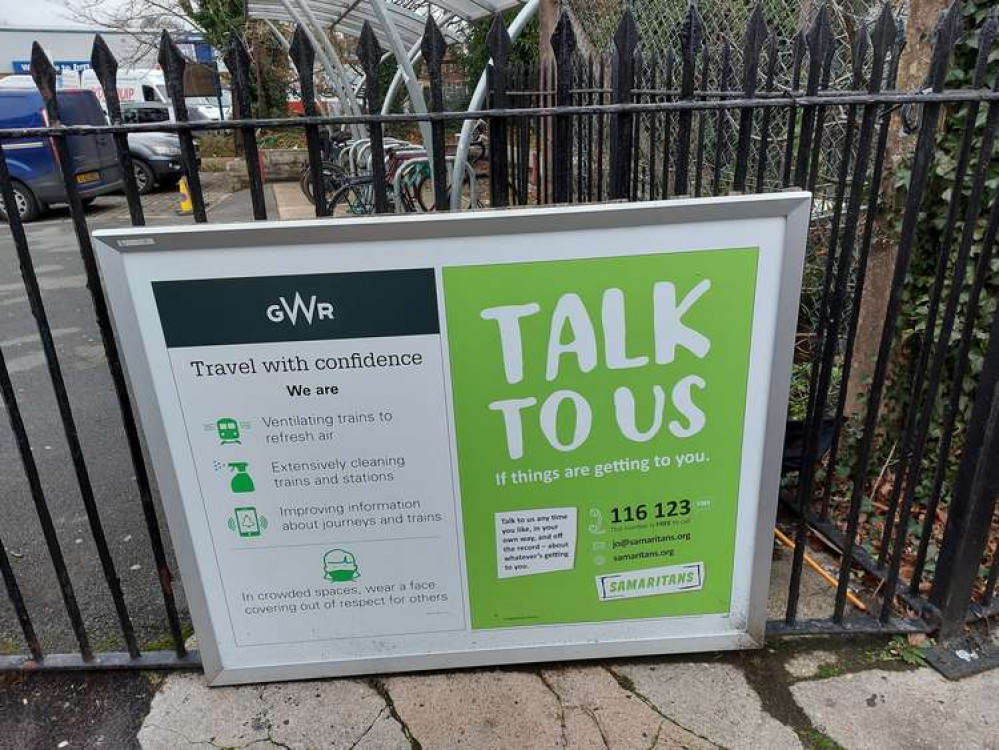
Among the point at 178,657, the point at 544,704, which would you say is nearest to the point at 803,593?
the point at 544,704

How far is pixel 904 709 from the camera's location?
2145 millimetres

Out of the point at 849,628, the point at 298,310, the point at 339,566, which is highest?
the point at 298,310

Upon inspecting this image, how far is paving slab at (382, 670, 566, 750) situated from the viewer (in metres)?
2.09

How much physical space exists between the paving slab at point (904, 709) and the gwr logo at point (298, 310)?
70.0 inches

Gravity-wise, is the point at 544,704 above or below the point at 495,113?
below

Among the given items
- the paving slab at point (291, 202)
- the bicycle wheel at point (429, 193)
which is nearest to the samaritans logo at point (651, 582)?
the bicycle wheel at point (429, 193)

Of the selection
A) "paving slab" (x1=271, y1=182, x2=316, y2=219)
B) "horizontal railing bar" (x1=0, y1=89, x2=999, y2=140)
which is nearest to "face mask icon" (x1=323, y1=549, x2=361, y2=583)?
"horizontal railing bar" (x1=0, y1=89, x2=999, y2=140)

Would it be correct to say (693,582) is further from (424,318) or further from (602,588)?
(424,318)

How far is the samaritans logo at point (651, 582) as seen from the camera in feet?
7.16

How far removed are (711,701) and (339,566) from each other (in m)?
1.18

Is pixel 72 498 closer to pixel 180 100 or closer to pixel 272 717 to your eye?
pixel 272 717

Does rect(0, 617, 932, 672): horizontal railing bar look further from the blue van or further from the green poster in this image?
the blue van

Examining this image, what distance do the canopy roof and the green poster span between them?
18.4 ft

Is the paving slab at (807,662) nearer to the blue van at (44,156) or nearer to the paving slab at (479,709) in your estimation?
the paving slab at (479,709)
